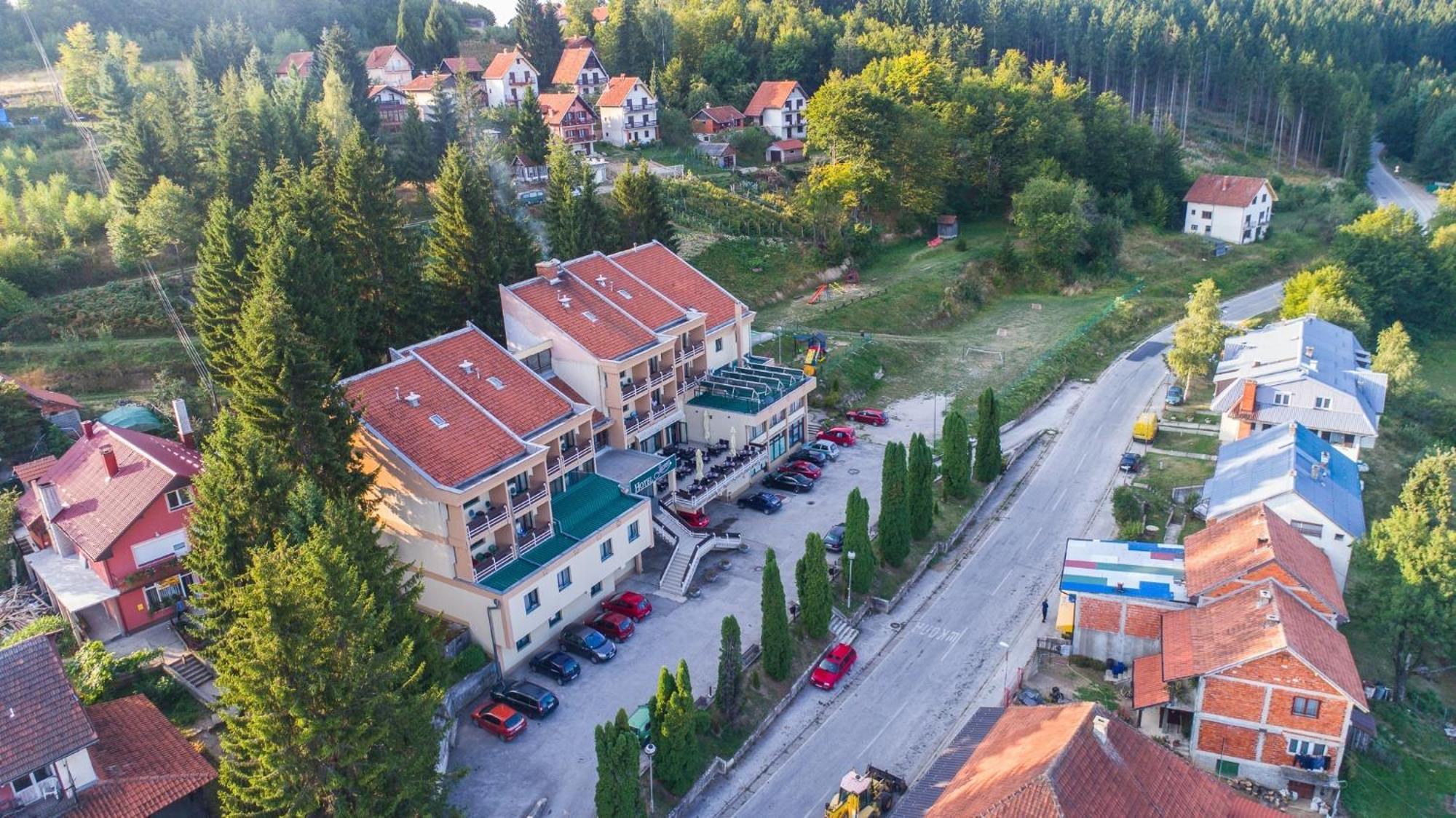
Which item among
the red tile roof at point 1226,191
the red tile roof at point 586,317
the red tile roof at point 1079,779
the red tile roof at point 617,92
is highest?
the red tile roof at point 617,92

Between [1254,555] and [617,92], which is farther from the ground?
[617,92]

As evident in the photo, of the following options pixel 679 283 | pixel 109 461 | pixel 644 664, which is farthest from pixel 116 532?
pixel 679 283

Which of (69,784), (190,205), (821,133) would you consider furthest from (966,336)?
(69,784)

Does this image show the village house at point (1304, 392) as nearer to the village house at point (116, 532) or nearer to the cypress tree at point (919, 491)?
the cypress tree at point (919, 491)

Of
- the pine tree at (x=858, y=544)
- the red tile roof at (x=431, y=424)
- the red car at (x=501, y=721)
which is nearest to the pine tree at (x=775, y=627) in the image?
the pine tree at (x=858, y=544)

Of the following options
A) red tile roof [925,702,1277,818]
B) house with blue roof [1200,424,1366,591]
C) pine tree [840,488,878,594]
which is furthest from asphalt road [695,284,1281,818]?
red tile roof [925,702,1277,818]

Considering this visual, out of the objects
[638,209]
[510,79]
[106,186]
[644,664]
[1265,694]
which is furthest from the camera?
[510,79]

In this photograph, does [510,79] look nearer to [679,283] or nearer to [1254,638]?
[679,283]
